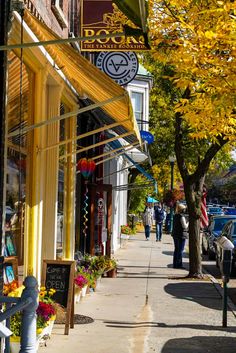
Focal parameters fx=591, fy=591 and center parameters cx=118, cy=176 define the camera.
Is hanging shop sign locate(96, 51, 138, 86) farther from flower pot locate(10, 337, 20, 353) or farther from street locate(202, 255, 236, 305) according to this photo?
flower pot locate(10, 337, 20, 353)

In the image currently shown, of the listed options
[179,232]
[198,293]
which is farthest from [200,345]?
[179,232]

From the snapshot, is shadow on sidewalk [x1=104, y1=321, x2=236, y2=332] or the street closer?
shadow on sidewalk [x1=104, y1=321, x2=236, y2=332]

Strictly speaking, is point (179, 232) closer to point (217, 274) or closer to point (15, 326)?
point (217, 274)

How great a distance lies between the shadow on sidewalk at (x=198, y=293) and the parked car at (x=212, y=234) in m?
7.29

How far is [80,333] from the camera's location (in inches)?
312

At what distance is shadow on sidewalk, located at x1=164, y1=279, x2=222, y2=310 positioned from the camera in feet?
35.9

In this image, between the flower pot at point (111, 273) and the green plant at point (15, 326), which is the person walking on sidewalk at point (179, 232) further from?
the green plant at point (15, 326)

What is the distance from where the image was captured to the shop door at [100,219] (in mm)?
13547

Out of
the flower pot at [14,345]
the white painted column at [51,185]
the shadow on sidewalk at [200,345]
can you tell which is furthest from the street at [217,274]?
the flower pot at [14,345]

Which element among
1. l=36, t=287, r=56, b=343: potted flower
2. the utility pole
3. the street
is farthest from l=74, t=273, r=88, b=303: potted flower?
the utility pole

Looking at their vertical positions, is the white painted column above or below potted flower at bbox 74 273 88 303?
above

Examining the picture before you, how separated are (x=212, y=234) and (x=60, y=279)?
1411cm

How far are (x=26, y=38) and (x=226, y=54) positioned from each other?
366 centimetres

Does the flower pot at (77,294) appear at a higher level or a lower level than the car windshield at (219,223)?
lower
